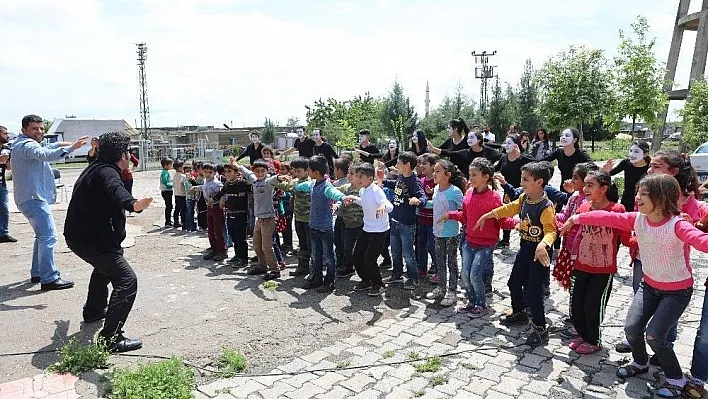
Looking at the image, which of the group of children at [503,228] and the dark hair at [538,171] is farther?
the dark hair at [538,171]

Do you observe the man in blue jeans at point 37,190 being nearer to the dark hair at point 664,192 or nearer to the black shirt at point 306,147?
the black shirt at point 306,147

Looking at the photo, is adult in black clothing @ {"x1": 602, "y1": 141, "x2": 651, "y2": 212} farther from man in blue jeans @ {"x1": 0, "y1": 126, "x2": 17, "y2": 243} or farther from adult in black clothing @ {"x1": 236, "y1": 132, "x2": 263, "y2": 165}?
man in blue jeans @ {"x1": 0, "y1": 126, "x2": 17, "y2": 243}

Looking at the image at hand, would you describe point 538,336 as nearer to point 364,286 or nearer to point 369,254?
point 369,254

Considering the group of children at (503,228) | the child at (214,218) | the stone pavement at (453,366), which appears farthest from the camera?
the child at (214,218)

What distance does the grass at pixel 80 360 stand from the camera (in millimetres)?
4113

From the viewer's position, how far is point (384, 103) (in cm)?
3753

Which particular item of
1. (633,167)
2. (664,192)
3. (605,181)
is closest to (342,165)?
(605,181)

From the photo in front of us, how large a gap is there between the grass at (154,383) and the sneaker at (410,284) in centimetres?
300

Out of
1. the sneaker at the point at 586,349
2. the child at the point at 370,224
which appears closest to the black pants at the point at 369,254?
the child at the point at 370,224

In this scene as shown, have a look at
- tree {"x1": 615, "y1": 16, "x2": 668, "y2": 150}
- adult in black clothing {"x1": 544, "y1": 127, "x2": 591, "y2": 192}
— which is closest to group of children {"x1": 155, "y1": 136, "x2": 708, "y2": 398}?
adult in black clothing {"x1": 544, "y1": 127, "x2": 591, "y2": 192}

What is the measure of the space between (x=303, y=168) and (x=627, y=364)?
4291 millimetres

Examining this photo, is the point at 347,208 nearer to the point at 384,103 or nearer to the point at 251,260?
the point at 251,260

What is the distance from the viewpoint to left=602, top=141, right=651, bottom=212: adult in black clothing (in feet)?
19.1

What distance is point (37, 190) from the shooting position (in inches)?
249
